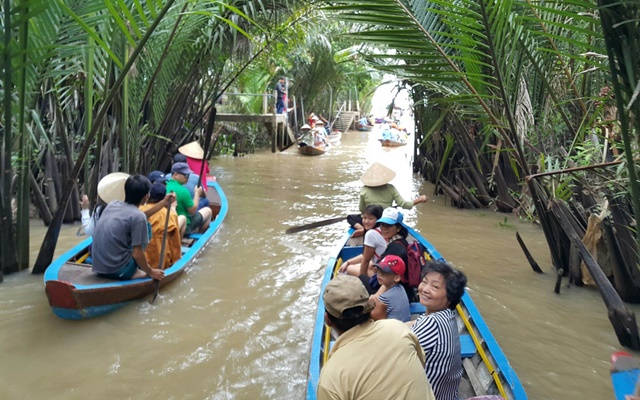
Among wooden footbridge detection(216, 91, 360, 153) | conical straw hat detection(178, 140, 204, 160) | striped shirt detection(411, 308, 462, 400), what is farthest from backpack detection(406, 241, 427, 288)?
wooden footbridge detection(216, 91, 360, 153)

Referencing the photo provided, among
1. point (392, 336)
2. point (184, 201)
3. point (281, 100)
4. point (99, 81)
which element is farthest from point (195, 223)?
point (281, 100)

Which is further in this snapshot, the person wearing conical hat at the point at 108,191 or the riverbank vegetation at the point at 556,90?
the person wearing conical hat at the point at 108,191

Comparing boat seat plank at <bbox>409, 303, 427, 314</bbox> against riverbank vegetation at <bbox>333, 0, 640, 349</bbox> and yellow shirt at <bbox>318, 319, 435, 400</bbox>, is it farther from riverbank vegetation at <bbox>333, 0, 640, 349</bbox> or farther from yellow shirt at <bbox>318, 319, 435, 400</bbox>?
yellow shirt at <bbox>318, 319, 435, 400</bbox>

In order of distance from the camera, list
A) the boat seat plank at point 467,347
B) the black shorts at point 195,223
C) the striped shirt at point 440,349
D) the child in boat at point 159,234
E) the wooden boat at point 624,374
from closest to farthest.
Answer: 1. the wooden boat at point 624,374
2. the striped shirt at point 440,349
3. the boat seat plank at point 467,347
4. the child in boat at point 159,234
5. the black shorts at point 195,223

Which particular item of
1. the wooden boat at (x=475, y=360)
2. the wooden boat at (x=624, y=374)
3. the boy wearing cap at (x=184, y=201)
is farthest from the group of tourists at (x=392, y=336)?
the boy wearing cap at (x=184, y=201)

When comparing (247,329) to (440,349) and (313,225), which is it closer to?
(440,349)

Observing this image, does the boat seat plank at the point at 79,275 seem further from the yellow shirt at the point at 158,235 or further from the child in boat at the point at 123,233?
the yellow shirt at the point at 158,235

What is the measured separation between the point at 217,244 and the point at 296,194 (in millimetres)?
3683

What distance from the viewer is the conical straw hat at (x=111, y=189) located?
14.8ft

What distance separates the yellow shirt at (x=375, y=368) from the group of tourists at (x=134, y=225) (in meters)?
2.76

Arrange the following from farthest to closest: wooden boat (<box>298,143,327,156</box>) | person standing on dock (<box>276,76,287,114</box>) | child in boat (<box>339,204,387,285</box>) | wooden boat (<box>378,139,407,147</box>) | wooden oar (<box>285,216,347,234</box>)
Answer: wooden boat (<box>378,139,407,147</box>)
person standing on dock (<box>276,76,287,114</box>)
wooden boat (<box>298,143,327,156</box>)
wooden oar (<box>285,216,347,234</box>)
child in boat (<box>339,204,387,285</box>)

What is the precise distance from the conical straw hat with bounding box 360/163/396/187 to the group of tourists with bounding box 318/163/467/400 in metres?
1.84

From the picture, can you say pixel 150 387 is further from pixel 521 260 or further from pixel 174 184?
pixel 521 260

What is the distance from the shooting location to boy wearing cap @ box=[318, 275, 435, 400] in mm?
1704
